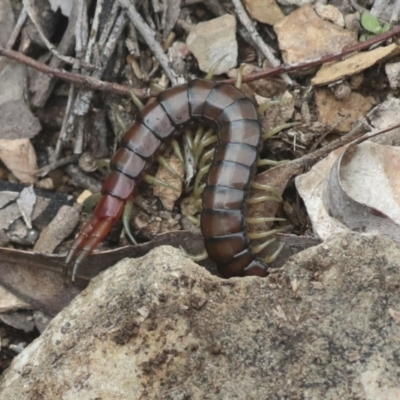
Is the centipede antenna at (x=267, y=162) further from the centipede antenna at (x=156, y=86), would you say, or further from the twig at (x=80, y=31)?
the twig at (x=80, y=31)

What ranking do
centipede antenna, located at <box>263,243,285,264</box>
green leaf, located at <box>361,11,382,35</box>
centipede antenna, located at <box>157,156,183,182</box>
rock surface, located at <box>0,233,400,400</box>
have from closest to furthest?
rock surface, located at <box>0,233,400,400</box> < centipede antenna, located at <box>263,243,285,264</box> < green leaf, located at <box>361,11,382,35</box> < centipede antenna, located at <box>157,156,183,182</box>

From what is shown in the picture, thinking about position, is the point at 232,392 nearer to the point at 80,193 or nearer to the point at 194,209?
the point at 194,209

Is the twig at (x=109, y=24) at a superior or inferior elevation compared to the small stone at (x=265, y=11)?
superior

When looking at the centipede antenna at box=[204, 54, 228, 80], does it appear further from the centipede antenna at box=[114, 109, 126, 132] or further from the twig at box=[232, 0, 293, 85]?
the centipede antenna at box=[114, 109, 126, 132]

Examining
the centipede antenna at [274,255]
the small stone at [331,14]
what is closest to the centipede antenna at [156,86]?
the small stone at [331,14]

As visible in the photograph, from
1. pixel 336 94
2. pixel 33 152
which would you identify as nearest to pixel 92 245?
pixel 33 152

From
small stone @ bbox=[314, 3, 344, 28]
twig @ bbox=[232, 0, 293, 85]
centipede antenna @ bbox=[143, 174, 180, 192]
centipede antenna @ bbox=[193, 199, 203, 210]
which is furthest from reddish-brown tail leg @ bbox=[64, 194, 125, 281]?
small stone @ bbox=[314, 3, 344, 28]

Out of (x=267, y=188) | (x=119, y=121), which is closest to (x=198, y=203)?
(x=267, y=188)

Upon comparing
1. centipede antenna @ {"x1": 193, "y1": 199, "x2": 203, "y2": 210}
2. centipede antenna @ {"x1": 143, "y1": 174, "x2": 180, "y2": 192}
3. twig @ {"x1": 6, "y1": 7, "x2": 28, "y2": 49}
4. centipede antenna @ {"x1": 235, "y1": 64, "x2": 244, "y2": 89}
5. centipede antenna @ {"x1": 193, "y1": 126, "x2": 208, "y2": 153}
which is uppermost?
twig @ {"x1": 6, "y1": 7, "x2": 28, "y2": 49}

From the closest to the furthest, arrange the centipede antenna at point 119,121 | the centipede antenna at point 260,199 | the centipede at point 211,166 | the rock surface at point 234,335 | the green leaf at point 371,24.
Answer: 1. the rock surface at point 234,335
2. the centipede at point 211,166
3. the centipede antenna at point 260,199
4. the green leaf at point 371,24
5. the centipede antenna at point 119,121
